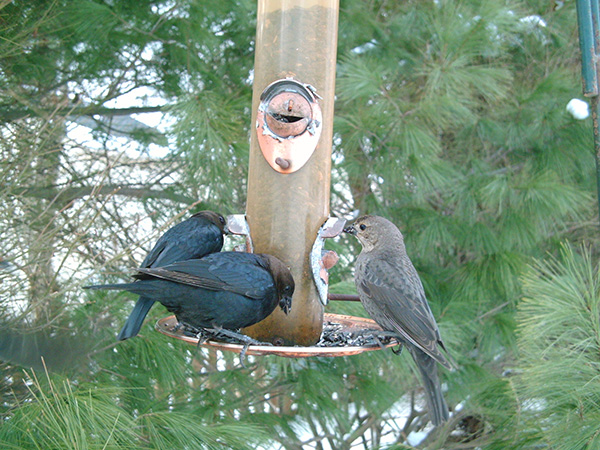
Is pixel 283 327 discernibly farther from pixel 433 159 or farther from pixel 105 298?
pixel 433 159

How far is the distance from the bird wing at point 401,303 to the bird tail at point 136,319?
2.87ft

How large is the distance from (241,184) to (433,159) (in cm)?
108

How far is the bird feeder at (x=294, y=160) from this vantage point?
256cm

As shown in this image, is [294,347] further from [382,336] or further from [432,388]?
[432,388]

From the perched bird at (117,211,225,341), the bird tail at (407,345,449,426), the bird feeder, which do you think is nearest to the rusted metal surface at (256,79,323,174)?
the bird feeder

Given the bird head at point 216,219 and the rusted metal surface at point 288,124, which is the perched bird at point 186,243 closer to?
the bird head at point 216,219

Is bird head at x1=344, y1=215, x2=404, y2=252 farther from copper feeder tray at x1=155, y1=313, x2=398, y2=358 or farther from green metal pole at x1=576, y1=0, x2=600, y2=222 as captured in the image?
green metal pole at x1=576, y1=0, x2=600, y2=222

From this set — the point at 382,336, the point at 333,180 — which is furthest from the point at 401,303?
the point at 333,180

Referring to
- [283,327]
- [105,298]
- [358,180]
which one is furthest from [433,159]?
[105,298]

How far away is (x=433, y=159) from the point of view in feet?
11.6

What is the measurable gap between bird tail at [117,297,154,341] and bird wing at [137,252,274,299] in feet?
0.63

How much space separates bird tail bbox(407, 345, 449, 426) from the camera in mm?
2551

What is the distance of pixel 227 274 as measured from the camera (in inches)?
88.7

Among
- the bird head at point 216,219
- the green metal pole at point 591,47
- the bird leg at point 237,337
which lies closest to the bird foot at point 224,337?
the bird leg at point 237,337
